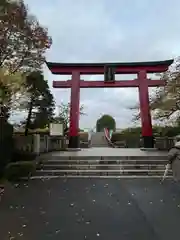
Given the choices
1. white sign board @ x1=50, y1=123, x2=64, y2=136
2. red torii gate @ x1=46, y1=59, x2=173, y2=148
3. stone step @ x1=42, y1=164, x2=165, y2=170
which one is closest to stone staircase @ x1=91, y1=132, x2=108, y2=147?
red torii gate @ x1=46, y1=59, x2=173, y2=148

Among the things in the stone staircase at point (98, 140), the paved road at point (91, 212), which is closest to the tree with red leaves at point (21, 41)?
the paved road at point (91, 212)

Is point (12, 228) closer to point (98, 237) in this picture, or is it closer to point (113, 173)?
point (98, 237)

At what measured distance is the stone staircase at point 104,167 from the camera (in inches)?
474

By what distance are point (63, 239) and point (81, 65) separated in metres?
17.9

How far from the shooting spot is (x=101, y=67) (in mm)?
22047

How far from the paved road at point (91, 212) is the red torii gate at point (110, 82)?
11.3 metres

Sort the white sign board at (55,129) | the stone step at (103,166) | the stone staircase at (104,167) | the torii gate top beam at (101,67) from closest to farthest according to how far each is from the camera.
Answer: the stone staircase at (104,167), the stone step at (103,166), the white sign board at (55,129), the torii gate top beam at (101,67)

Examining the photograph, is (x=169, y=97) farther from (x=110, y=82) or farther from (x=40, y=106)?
(x=40, y=106)

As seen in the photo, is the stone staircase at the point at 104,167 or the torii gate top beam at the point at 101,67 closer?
the stone staircase at the point at 104,167

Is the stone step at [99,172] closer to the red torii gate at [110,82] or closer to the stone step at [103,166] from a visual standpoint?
the stone step at [103,166]

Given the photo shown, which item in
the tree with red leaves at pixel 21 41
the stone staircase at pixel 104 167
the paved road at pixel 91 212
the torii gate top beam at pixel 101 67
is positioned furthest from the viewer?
the torii gate top beam at pixel 101 67

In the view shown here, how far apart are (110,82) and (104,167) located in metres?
9.98

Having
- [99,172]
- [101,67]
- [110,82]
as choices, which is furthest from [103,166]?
[101,67]

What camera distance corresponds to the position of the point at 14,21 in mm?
15930
